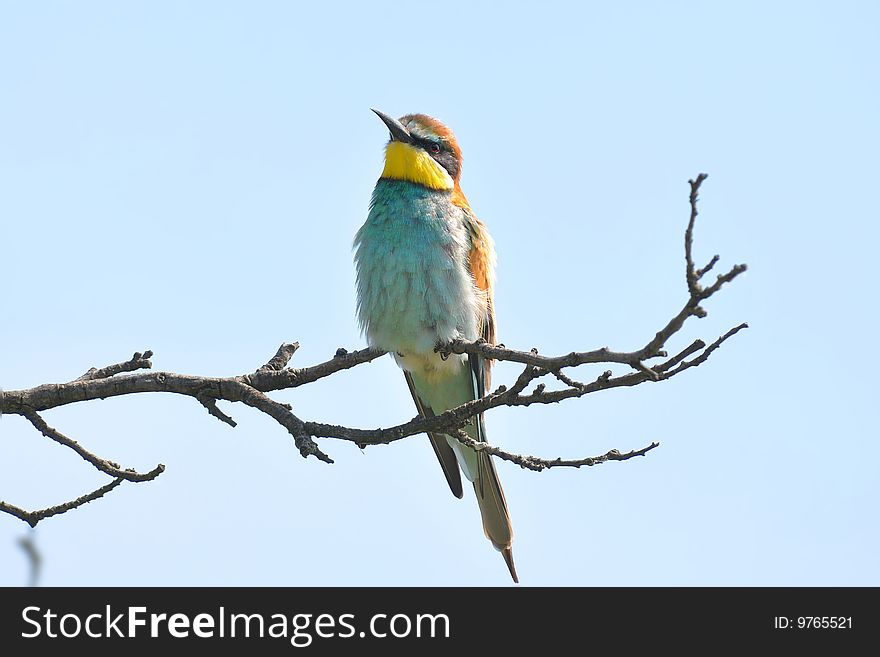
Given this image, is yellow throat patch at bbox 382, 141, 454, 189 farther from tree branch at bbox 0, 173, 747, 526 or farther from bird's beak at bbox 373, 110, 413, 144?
tree branch at bbox 0, 173, 747, 526

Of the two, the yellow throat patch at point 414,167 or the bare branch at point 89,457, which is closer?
the bare branch at point 89,457

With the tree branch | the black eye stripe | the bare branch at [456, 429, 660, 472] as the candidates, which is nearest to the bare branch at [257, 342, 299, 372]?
the tree branch

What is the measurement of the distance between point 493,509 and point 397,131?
199cm

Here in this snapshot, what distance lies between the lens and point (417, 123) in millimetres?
5324

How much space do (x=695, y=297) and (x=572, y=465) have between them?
1.02m

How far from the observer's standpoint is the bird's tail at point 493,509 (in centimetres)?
439

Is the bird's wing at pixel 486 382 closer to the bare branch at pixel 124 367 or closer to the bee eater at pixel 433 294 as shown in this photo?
the bee eater at pixel 433 294

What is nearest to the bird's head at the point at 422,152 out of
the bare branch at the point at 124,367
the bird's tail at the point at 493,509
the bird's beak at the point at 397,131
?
the bird's beak at the point at 397,131

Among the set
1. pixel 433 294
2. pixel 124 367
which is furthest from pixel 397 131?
pixel 124 367

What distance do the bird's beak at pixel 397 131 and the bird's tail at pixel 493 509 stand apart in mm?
1673

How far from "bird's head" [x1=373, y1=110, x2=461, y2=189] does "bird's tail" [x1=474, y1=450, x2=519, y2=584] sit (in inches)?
53.8

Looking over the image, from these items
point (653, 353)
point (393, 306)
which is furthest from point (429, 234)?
point (653, 353)

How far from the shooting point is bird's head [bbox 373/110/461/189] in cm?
496

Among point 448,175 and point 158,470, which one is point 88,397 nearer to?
point 158,470
